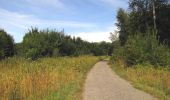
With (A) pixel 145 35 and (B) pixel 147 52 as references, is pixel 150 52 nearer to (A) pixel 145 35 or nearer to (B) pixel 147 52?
(B) pixel 147 52

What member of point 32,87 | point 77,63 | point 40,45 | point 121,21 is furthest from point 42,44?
point 32,87

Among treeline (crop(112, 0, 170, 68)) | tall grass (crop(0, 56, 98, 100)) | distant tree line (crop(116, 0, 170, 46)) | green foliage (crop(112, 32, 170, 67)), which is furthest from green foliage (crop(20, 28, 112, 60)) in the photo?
tall grass (crop(0, 56, 98, 100))

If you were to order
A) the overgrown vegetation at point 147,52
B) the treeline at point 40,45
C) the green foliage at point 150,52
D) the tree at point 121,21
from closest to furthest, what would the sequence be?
the overgrown vegetation at point 147,52 → the green foliage at point 150,52 → the treeline at point 40,45 → the tree at point 121,21

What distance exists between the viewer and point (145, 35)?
3123 centimetres

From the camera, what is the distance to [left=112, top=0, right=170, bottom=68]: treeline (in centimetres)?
2969

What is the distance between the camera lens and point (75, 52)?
66.5 meters

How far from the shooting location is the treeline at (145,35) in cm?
2969

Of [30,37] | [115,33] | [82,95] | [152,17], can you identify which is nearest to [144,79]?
[82,95]

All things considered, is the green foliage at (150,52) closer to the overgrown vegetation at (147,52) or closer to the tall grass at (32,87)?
the overgrown vegetation at (147,52)

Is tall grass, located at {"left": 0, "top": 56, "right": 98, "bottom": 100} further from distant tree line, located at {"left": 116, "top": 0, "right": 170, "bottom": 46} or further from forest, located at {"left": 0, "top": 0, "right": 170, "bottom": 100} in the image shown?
distant tree line, located at {"left": 116, "top": 0, "right": 170, "bottom": 46}

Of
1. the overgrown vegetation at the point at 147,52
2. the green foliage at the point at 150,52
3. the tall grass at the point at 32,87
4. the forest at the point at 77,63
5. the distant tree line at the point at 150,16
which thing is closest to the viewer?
the tall grass at the point at 32,87

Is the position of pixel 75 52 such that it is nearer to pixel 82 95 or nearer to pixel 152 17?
pixel 152 17

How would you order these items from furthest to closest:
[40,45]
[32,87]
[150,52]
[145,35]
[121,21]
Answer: [121,21], [40,45], [145,35], [150,52], [32,87]

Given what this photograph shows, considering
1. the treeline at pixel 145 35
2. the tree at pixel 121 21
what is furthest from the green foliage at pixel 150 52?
the tree at pixel 121 21
